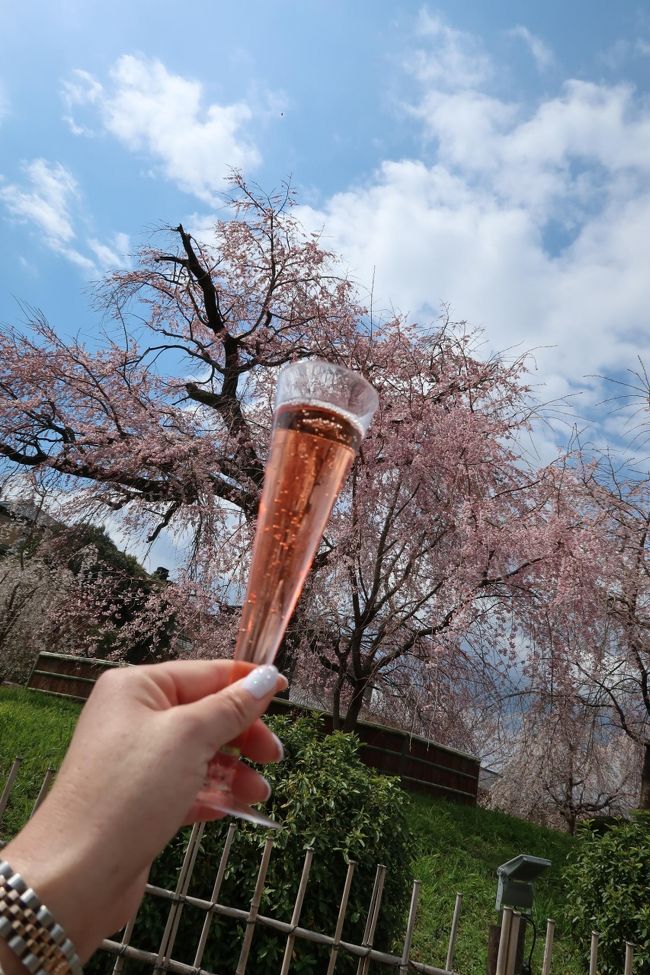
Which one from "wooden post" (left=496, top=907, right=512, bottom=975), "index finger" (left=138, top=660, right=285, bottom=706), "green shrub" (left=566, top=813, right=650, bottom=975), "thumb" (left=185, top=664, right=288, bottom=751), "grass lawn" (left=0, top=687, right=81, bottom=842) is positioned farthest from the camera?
"grass lawn" (left=0, top=687, right=81, bottom=842)

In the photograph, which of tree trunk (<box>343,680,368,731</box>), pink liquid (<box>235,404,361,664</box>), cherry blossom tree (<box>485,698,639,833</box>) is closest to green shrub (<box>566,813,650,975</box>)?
tree trunk (<box>343,680,368,731</box>)

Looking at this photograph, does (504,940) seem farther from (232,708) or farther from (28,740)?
(28,740)

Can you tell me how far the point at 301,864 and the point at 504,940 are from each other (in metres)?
0.98

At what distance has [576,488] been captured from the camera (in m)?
8.23

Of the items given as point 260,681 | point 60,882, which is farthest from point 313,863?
point 60,882

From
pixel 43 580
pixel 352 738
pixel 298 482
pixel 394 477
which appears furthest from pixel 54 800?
pixel 43 580

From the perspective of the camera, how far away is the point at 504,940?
2781 mm

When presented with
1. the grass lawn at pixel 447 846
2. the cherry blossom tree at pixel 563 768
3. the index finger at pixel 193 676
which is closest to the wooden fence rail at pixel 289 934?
the grass lawn at pixel 447 846

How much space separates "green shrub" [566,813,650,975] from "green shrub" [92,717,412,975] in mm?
1708

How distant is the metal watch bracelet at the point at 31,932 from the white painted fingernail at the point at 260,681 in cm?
39

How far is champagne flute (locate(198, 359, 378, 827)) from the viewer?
122 cm

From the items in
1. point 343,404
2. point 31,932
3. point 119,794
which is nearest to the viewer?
point 31,932

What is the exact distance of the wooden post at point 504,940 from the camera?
2758 mm

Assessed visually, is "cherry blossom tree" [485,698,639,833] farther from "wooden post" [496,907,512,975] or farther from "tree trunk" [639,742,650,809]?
"wooden post" [496,907,512,975]
